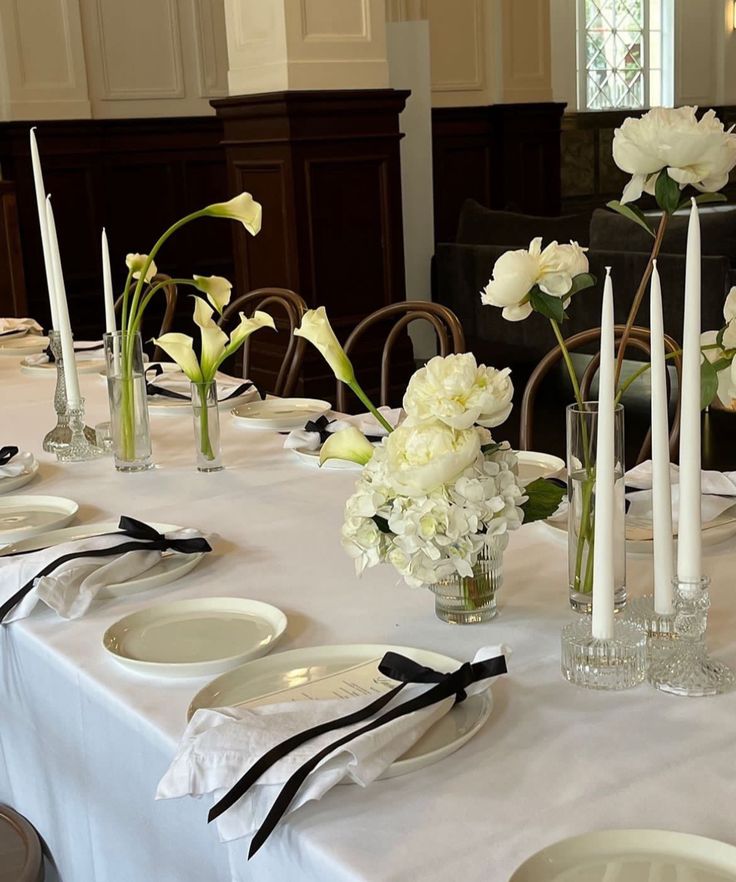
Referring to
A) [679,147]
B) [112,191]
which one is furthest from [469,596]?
[112,191]

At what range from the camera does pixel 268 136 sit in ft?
17.6

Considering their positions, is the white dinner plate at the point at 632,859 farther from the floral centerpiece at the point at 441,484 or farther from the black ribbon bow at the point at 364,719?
the floral centerpiece at the point at 441,484

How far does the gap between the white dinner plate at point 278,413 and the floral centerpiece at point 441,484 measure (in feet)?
3.84

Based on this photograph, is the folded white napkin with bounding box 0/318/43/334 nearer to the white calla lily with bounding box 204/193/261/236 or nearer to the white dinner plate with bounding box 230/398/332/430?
the white dinner plate with bounding box 230/398/332/430

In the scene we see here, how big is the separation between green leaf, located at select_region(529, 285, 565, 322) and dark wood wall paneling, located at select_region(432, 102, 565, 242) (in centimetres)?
720

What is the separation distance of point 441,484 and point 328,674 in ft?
0.76

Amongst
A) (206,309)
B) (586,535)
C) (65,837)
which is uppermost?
(206,309)

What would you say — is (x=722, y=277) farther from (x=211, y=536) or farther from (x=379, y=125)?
(x=211, y=536)

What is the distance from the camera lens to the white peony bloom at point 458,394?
121cm

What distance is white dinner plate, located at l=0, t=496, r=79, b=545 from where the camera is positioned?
5.75 ft

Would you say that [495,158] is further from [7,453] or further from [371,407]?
[371,407]

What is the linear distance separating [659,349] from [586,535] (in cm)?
28

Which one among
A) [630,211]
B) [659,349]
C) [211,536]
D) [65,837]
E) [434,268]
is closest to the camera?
[659,349]

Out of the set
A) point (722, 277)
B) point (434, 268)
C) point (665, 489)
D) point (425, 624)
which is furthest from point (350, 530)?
point (434, 268)
